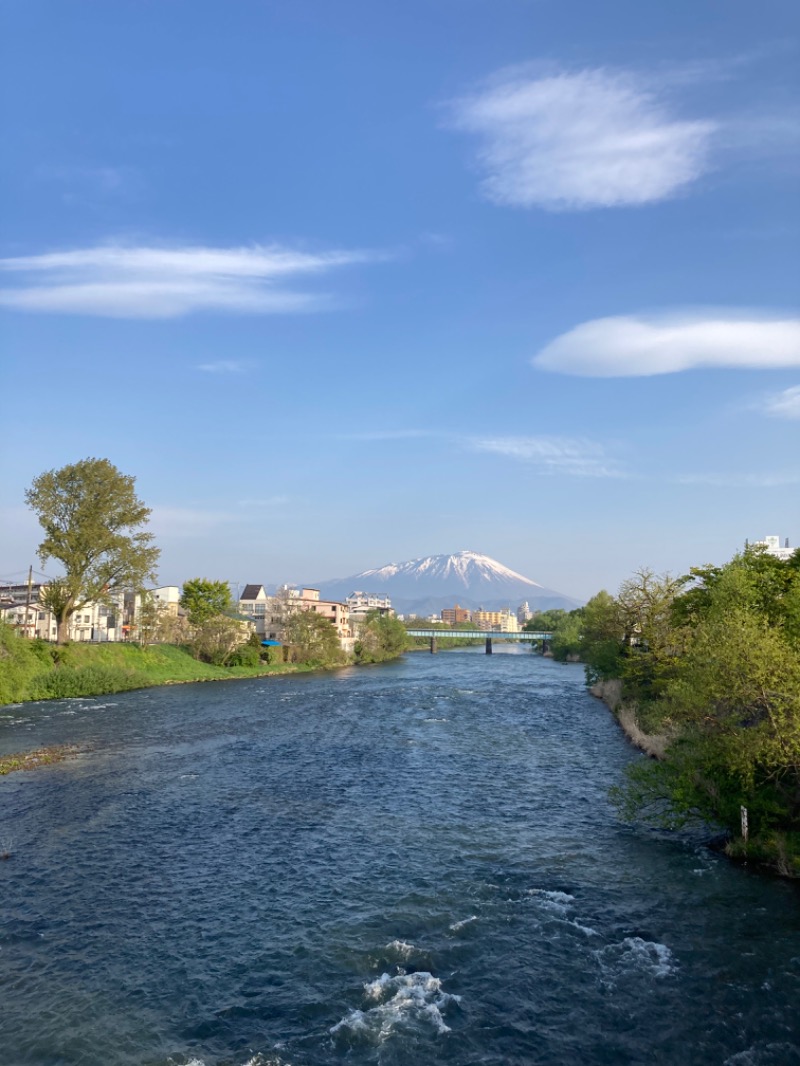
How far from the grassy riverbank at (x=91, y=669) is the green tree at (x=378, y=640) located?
2851 cm

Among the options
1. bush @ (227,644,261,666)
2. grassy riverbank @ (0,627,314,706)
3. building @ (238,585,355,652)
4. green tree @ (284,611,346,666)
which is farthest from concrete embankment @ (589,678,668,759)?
building @ (238,585,355,652)

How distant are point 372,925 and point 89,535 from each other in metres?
61.6

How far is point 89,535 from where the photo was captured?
72312mm

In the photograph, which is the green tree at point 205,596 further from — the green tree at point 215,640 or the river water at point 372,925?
the river water at point 372,925

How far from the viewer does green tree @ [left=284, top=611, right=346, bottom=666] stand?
10738 centimetres

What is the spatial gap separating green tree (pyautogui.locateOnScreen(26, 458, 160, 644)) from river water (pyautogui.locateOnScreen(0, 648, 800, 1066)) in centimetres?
3949

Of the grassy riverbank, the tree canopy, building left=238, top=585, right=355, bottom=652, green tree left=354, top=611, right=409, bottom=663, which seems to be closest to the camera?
the tree canopy

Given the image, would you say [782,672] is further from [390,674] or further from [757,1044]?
[390,674]

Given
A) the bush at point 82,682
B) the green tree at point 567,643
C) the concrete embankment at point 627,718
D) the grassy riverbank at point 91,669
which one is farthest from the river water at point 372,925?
the green tree at point 567,643

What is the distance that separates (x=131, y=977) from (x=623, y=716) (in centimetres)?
4150

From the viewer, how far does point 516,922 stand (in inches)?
770

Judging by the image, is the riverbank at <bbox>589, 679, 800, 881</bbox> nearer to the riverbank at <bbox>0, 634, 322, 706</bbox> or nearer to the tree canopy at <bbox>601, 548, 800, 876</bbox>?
the tree canopy at <bbox>601, 548, 800, 876</bbox>

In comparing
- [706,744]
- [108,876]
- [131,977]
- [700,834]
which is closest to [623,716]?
[700,834]

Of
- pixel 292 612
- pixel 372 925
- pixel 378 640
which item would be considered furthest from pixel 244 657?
pixel 372 925
